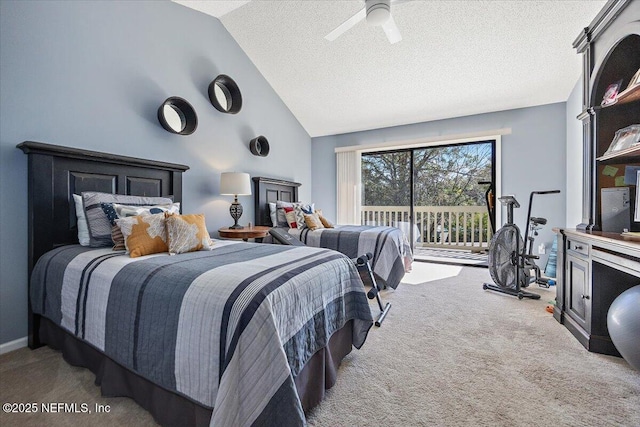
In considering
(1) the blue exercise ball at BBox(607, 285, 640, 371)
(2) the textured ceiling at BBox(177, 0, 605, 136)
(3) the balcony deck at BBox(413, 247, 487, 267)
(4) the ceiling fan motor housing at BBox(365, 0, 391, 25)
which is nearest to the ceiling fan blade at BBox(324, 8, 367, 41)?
(4) the ceiling fan motor housing at BBox(365, 0, 391, 25)

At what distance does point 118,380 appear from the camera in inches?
54.5

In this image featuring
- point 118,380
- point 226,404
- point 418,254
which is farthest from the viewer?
point 418,254

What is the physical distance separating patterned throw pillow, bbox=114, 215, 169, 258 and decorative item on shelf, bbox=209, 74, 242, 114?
80.6 inches

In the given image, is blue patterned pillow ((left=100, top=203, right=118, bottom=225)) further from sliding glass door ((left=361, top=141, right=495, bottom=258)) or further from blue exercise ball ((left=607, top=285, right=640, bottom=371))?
sliding glass door ((left=361, top=141, right=495, bottom=258))

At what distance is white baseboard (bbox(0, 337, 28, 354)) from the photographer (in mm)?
1879

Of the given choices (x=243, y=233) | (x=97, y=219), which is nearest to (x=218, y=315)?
(x=97, y=219)

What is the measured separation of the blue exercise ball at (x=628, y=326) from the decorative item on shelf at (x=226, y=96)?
3899 millimetres

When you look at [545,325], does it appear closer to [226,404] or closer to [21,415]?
[226,404]

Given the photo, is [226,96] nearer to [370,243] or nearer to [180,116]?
[180,116]


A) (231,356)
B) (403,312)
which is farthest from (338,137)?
(231,356)

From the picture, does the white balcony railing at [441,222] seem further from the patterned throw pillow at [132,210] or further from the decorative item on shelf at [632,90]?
the patterned throw pillow at [132,210]

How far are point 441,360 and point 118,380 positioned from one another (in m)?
1.82

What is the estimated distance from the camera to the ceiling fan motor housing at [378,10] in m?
2.05

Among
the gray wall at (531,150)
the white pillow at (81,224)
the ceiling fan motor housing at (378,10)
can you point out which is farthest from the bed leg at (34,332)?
the gray wall at (531,150)
